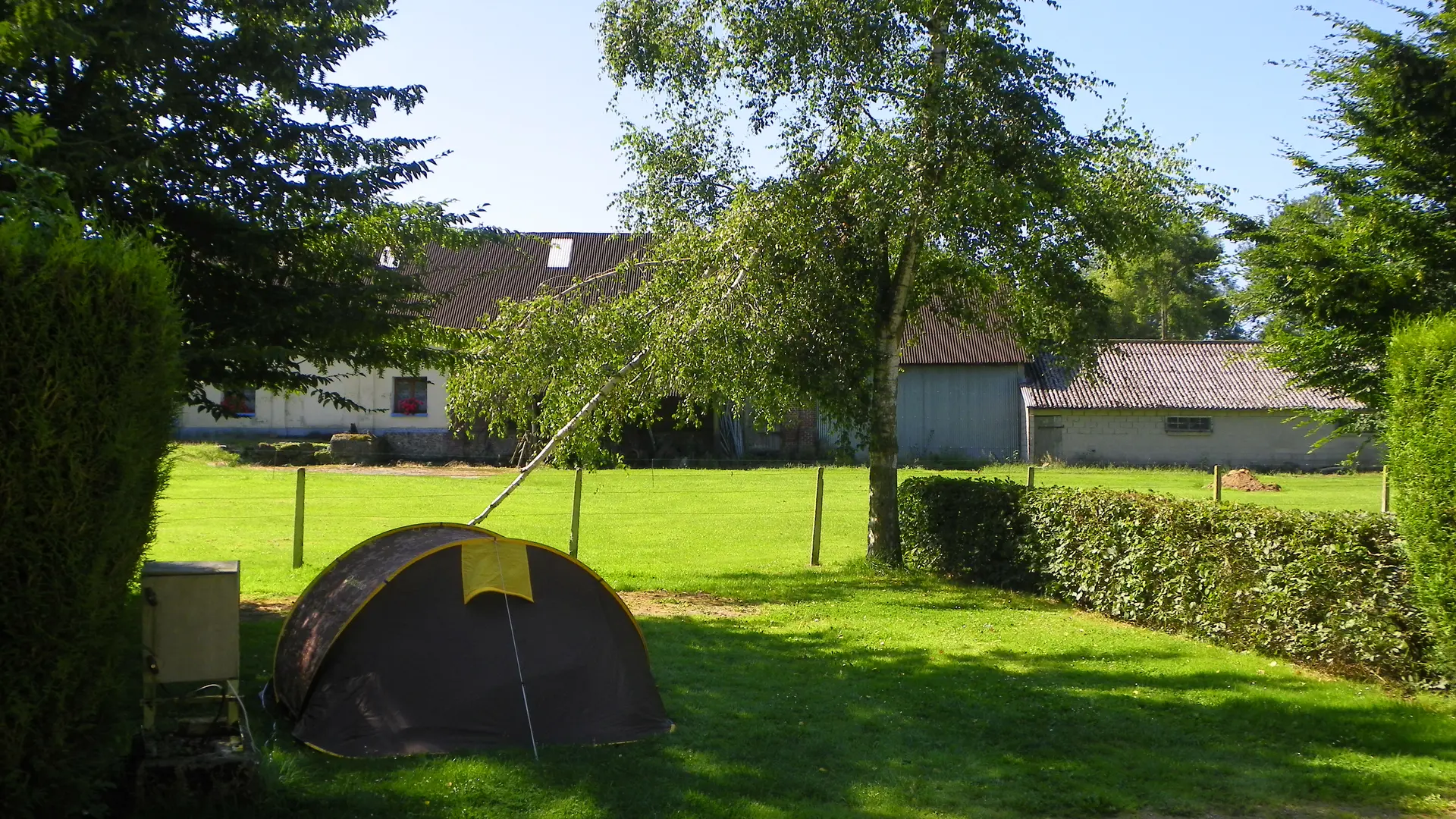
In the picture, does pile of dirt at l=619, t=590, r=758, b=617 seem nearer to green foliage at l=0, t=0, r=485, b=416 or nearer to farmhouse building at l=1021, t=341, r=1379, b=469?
green foliage at l=0, t=0, r=485, b=416

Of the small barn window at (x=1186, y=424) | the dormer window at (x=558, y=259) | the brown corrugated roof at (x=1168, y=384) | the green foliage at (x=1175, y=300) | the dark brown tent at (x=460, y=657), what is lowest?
the dark brown tent at (x=460, y=657)

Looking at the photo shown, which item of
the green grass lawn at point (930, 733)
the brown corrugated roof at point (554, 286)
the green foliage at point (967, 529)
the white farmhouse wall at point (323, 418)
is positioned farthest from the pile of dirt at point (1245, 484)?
the white farmhouse wall at point (323, 418)

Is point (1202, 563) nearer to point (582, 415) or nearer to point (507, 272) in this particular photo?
point (582, 415)

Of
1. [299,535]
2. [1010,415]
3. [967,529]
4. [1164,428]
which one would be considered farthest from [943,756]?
[1164,428]

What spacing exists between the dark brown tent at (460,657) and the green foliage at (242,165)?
75.7 inches

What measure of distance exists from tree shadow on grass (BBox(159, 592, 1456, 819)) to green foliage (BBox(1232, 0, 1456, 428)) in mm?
3278

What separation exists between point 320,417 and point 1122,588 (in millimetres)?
31604

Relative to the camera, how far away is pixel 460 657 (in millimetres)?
7234

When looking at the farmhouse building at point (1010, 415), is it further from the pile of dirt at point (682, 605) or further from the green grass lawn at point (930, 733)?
the green grass lawn at point (930, 733)

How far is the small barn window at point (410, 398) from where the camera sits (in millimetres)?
37188

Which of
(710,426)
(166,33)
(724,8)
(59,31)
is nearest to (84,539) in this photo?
(59,31)

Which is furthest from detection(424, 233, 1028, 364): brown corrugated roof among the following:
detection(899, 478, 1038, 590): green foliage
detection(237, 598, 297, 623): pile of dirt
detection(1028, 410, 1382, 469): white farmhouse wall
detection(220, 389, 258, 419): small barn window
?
detection(220, 389, 258, 419): small barn window

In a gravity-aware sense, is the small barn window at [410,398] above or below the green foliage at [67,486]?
above

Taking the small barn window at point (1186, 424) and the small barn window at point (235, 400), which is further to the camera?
the small barn window at point (1186, 424)
